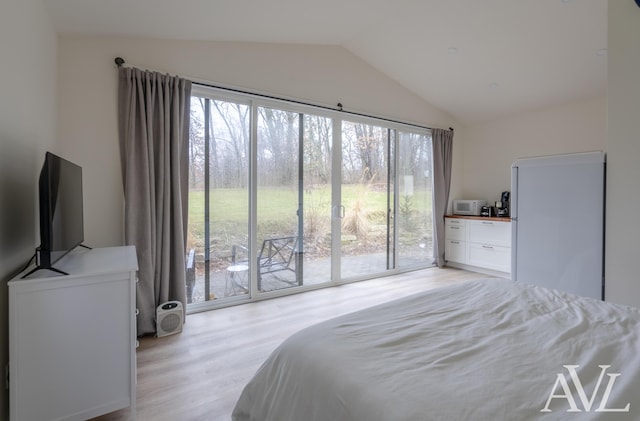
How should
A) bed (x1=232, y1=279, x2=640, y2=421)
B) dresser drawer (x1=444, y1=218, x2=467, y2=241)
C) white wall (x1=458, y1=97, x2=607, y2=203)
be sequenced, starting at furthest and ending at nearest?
dresser drawer (x1=444, y1=218, x2=467, y2=241) → white wall (x1=458, y1=97, x2=607, y2=203) → bed (x1=232, y1=279, x2=640, y2=421)

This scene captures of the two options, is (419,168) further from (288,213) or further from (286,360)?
(286,360)

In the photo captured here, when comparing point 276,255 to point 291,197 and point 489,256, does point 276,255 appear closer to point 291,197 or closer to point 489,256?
point 291,197

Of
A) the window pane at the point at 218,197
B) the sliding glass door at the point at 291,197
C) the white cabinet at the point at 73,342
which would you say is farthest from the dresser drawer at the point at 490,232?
the white cabinet at the point at 73,342

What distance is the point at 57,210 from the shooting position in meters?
1.51

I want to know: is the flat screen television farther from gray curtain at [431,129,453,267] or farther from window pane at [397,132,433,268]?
gray curtain at [431,129,453,267]

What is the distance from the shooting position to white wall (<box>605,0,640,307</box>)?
1.90 metres

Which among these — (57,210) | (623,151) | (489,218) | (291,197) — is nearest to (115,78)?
(57,210)

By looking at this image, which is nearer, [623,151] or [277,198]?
Answer: [623,151]

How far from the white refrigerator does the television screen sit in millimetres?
3437

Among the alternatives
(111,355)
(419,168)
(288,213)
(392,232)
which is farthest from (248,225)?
(419,168)

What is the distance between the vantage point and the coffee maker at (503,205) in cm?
443

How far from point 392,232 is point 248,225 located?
223cm

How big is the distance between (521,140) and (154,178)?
4837mm

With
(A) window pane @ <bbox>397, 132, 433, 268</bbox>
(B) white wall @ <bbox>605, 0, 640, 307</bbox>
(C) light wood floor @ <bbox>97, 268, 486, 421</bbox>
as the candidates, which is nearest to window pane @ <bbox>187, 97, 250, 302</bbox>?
(C) light wood floor @ <bbox>97, 268, 486, 421</bbox>
